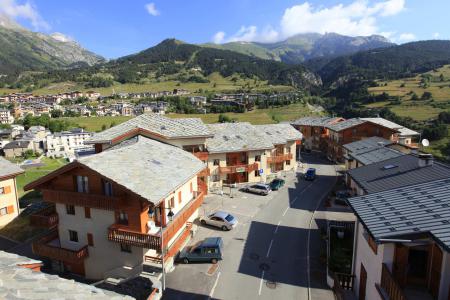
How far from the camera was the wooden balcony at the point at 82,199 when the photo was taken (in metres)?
18.6

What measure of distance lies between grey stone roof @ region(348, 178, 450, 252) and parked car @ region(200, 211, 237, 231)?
13692 millimetres

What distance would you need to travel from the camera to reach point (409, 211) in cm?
1293

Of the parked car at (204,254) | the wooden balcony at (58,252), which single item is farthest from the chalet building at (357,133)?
the wooden balcony at (58,252)

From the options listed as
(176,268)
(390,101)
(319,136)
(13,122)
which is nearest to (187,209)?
(176,268)

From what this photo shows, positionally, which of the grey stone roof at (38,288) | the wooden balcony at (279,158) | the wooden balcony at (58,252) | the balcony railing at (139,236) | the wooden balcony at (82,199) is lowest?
the wooden balcony at (58,252)

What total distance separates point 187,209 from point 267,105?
13528cm

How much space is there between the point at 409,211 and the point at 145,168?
1604cm

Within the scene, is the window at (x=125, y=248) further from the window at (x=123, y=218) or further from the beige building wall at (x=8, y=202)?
the beige building wall at (x=8, y=202)

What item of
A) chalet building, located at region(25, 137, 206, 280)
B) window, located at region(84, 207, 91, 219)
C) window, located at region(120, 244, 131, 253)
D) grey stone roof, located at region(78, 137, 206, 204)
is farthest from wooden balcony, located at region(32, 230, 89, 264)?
grey stone roof, located at region(78, 137, 206, 204)

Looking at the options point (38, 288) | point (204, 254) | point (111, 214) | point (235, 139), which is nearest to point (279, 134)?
point (235, 139)

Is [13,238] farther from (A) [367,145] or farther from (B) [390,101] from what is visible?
(B) [390,101]

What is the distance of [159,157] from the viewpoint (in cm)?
2400

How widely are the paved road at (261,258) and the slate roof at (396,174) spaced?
719cm

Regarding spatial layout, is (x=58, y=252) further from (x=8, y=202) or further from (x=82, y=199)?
(x=8, y=202)
